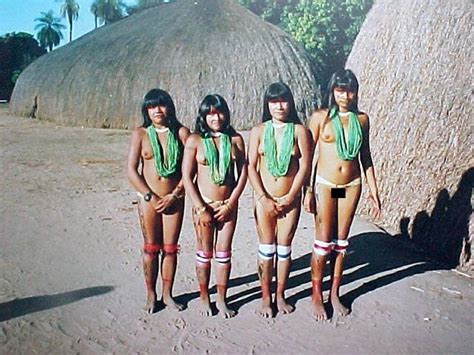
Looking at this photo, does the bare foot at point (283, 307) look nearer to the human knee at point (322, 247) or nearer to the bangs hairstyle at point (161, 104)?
the human knee at point (322, 247)

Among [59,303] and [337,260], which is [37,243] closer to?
[59,303]

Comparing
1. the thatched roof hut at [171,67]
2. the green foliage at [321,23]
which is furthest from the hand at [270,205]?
the thatched roof hut at [171,67]

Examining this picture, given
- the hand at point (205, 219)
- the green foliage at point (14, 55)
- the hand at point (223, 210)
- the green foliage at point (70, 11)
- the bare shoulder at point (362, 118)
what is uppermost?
the green foliage at point (70, 11)

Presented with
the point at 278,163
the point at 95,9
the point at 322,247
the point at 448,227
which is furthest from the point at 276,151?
the point at 448,227

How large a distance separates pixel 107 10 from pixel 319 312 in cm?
155

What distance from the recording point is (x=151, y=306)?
7.84ft

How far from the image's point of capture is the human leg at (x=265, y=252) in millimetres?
2334

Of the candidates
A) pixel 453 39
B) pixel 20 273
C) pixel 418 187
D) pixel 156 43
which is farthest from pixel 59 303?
pixel 453 39

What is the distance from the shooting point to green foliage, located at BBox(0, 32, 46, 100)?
7.69ft

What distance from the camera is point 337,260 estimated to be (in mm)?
2492

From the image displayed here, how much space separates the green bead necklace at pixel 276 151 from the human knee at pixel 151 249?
0.56 meters

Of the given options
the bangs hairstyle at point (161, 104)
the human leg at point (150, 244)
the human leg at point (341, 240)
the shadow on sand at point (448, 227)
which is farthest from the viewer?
the shadow on sand at point (448, 227)

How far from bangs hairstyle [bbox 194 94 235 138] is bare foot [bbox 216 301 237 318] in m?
0.73

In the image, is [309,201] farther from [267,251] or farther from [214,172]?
[214,172]
